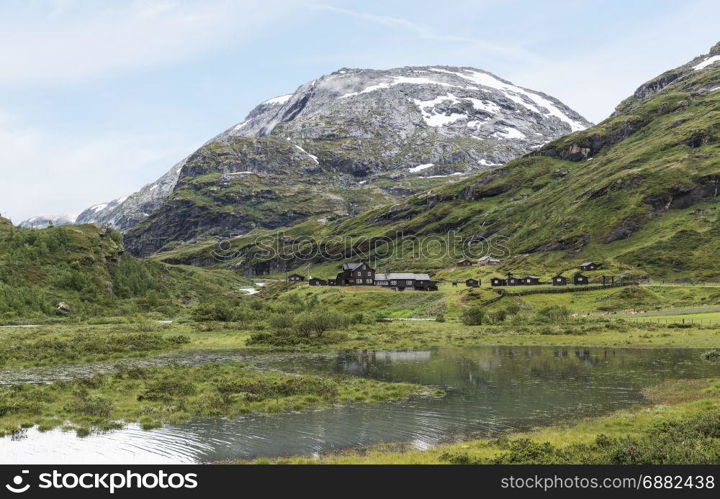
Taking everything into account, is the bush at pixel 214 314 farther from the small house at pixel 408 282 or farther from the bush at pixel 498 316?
the small house at pixel 408 282

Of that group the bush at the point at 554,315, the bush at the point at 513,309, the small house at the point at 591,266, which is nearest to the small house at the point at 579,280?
the small house at the point at 591,266

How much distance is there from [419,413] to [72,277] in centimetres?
14046

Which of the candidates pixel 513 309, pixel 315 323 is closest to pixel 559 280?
pixel 513 309

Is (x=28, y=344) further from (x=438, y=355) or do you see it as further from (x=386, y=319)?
(x=386, y=319)

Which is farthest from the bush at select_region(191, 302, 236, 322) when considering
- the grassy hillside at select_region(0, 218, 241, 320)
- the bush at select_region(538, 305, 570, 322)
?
the bush at select_region(538, 305, 570, 322)

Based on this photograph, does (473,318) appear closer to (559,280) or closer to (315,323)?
(315,323)

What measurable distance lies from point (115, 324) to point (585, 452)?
116302 millimetres

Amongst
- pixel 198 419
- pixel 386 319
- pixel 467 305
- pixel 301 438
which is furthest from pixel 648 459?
pixel 467 305

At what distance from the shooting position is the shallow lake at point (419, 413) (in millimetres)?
30391

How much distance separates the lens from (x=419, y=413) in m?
39.6

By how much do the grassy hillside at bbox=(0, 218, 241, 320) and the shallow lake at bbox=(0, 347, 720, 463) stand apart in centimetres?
8673

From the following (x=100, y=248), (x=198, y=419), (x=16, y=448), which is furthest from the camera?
(x=100, y=248)

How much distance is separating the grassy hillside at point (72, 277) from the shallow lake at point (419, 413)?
86728mm

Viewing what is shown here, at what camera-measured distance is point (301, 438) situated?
108ft
